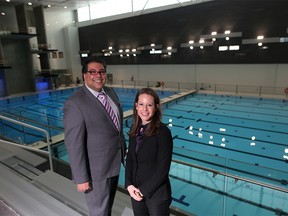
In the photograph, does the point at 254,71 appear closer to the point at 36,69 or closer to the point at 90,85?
the point at 90,85

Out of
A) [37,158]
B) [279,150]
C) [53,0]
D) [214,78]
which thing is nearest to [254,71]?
[214,78]

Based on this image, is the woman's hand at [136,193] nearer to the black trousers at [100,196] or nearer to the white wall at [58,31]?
the black trousers at [100,196]

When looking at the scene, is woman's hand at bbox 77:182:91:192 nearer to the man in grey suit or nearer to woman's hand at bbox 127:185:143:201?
the man in grey suit

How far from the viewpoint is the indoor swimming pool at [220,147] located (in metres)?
2.16

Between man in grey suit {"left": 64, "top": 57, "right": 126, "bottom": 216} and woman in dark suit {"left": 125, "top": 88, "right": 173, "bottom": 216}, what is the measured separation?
128 mm

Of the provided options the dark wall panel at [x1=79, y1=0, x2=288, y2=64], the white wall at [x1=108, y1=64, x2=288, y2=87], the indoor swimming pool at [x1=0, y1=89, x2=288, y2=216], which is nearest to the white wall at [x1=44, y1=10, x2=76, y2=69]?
the dark wall panel at [x1=79, y1=0, x2=288, y2=64]

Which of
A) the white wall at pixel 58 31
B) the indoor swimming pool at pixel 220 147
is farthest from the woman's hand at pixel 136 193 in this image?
the white wall at pixel 58 31

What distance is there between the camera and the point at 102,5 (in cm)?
1552

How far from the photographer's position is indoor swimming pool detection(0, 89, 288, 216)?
7.07ft

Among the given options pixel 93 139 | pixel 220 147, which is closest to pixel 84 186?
pixel 93 139

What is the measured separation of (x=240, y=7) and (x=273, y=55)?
2.97 m

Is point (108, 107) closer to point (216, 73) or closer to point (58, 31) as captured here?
point (216, 73)

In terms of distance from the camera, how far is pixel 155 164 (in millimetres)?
1153

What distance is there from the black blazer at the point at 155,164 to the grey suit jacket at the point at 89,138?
188 mm
